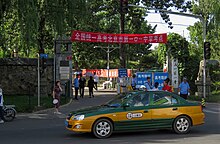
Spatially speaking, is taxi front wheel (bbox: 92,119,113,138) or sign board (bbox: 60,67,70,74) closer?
taxi front wheel (bbox: 92,119,113,138)

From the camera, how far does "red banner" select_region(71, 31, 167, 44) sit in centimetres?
2673

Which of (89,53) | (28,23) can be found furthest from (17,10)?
(89,53)

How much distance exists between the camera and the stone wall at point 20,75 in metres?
Result: 28.2

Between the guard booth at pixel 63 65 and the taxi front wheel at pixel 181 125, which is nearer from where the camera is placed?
the taxi front wheel at pixel 181 125

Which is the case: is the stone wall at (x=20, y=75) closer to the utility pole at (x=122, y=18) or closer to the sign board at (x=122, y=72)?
the sign board at (x=122, y=72)

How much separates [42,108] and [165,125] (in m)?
9.91

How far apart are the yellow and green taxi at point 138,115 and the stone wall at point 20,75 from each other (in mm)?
17203

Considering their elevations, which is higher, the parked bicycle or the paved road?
the parked bicycle

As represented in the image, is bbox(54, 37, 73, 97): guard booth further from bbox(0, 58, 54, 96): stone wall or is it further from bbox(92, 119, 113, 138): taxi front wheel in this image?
bbox(92, 119, 113, 138): taxi front wheel

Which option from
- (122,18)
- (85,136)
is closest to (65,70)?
(122,18)

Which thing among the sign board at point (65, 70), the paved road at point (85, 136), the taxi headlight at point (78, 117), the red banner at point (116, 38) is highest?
the red banner at point (116, 38)

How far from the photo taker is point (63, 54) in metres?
27.5

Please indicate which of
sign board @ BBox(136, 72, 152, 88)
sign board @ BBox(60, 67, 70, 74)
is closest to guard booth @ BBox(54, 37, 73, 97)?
sign board @ BBox(60, 67, 70, 74)

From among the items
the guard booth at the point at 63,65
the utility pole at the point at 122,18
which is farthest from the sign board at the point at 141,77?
the guard booth at the point at 63,65
